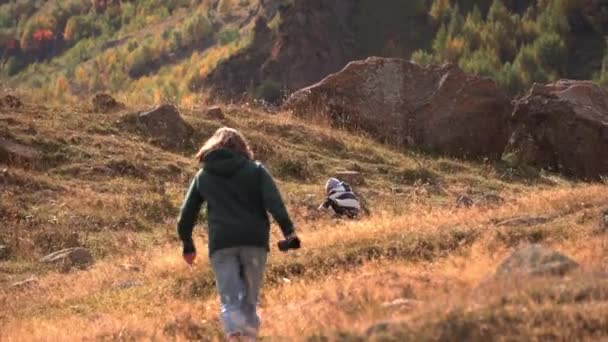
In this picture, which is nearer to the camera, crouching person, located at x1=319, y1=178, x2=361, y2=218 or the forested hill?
crouching person, located at x1=319, y1=178, x2=361, y2=218

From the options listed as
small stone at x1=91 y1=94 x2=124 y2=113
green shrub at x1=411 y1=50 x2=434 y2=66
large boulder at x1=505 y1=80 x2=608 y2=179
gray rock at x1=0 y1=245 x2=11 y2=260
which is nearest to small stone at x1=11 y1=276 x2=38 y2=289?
gray rock at x1=0 y1=245 x2=11 y2=260

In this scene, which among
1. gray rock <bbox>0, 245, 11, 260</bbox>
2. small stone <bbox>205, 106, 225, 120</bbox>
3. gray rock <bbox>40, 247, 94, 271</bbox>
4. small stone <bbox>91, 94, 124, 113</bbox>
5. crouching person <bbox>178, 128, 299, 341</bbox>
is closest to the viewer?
crouching person <bbox>178, 128, 299, 341</bbox>

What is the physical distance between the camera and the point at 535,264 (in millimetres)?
8641

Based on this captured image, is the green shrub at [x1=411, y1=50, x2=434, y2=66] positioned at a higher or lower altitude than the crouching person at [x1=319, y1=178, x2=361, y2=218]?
lower

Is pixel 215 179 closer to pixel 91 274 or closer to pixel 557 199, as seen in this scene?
pixel 91 274

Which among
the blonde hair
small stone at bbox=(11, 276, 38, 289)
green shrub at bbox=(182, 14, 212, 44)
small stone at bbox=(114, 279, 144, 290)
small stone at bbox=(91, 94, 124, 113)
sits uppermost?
the blonde hair

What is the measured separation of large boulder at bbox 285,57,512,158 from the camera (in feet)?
75.2

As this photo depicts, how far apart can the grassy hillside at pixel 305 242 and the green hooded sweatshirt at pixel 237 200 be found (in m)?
0.85

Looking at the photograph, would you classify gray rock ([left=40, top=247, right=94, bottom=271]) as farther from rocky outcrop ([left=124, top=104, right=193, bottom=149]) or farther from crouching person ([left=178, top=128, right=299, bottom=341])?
rocky outcrop ([left=124, top=104, right=193, bottom=149])

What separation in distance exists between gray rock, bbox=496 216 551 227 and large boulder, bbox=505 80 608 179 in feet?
32.1

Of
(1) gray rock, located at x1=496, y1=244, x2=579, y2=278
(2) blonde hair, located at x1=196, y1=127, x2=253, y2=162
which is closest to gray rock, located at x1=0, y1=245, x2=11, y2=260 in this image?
(2) blonde hair, located at x1=196, y1=127, x2=253, y2=162

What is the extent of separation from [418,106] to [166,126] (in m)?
→ 5.99

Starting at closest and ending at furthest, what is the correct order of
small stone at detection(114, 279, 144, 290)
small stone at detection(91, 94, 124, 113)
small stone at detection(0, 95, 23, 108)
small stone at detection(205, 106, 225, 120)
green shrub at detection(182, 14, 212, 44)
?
small stone at detection(114, 279, 144, 290) → small stone at detection(0, 95, 23, 108) → small stone at detection(91, 94, 124, 113) → small stone at detection(205, 106, 225, 120) → green shrub at detection(182, 14, 212, 44)

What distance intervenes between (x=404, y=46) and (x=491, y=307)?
6273cm
